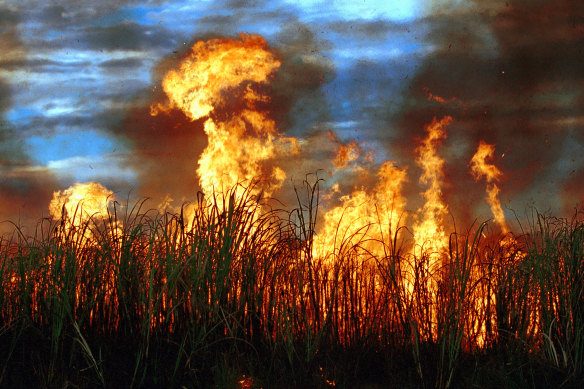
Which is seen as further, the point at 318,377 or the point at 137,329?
the point at 137,329

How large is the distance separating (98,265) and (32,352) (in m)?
0.81

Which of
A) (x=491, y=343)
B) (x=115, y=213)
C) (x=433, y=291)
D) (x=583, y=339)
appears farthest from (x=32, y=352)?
(x=583, y=339)

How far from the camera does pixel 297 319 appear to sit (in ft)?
15.3

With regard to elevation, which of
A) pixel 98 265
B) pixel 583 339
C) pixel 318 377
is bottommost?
pixel 318 377

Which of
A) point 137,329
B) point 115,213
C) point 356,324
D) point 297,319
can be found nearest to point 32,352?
point 137,329

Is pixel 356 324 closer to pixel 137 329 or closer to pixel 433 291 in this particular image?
pixel 433 291

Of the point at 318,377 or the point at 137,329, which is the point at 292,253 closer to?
the point at 318,377

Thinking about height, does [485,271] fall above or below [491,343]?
above

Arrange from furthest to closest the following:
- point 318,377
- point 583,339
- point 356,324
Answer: point 356,324, point 583,339, point 318,377

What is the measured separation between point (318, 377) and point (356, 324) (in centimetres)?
74

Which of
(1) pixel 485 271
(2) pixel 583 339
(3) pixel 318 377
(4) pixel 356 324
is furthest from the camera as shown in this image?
(1) pixel 485 271

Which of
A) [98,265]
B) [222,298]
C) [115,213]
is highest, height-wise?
[115,213]

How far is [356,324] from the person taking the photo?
4801 millimetres

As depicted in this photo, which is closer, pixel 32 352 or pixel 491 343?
pixel 32 352
